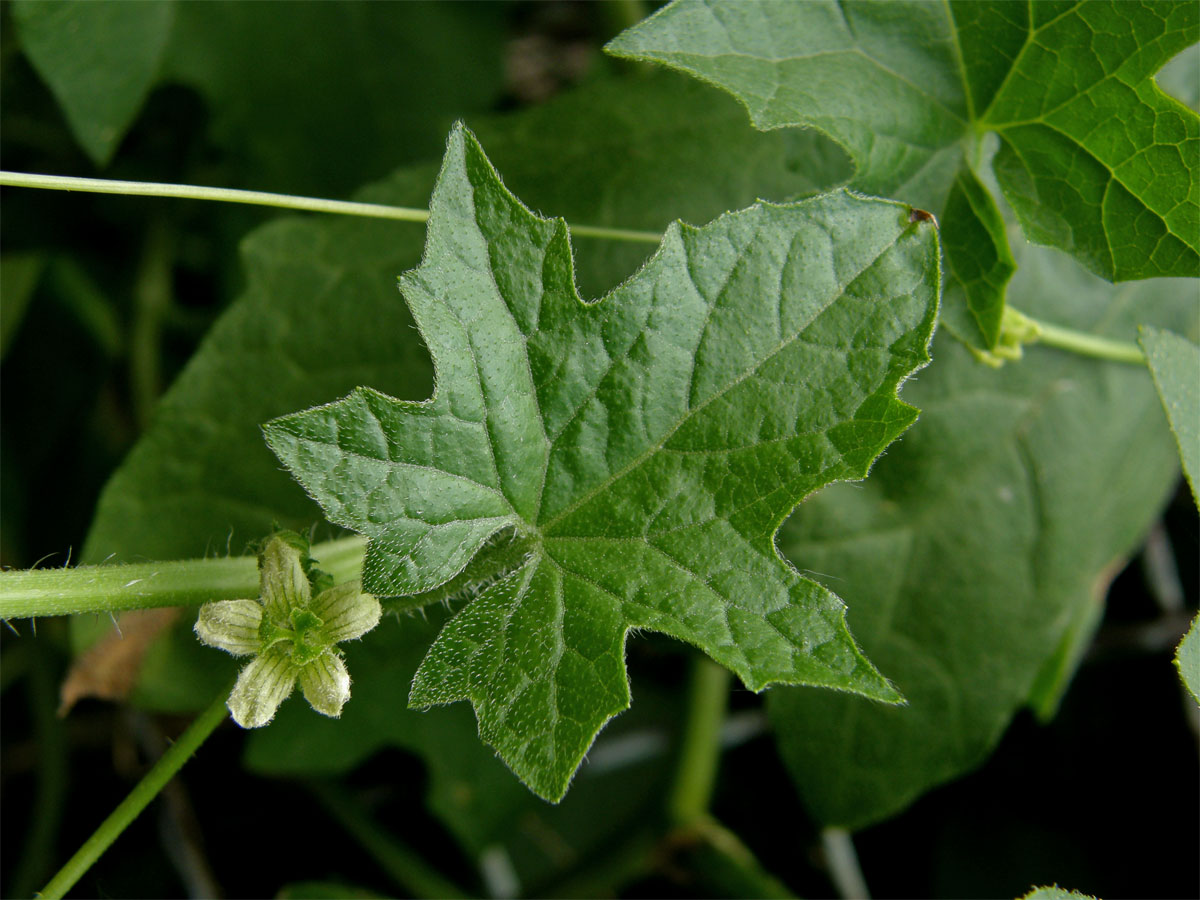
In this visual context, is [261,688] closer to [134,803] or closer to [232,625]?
[232,625]

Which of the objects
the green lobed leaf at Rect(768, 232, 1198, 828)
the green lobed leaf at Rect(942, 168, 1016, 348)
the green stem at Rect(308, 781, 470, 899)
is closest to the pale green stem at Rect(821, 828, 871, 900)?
the green lobed leaf at Rect(768, 232, 1198, 828)

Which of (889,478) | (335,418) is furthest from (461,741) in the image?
(335,418)

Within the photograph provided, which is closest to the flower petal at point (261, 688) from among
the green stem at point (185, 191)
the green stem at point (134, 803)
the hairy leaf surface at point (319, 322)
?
the green stem at point (134, 803)

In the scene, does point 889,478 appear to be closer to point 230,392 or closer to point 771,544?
point 771,544

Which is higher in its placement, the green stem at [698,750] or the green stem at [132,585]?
the green stem at [132,585]

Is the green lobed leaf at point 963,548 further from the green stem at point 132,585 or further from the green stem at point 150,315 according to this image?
the green stem at point 150,315

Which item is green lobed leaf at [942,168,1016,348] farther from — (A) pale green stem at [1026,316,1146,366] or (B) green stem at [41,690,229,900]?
(B) green stem at [41,690,229,900]
